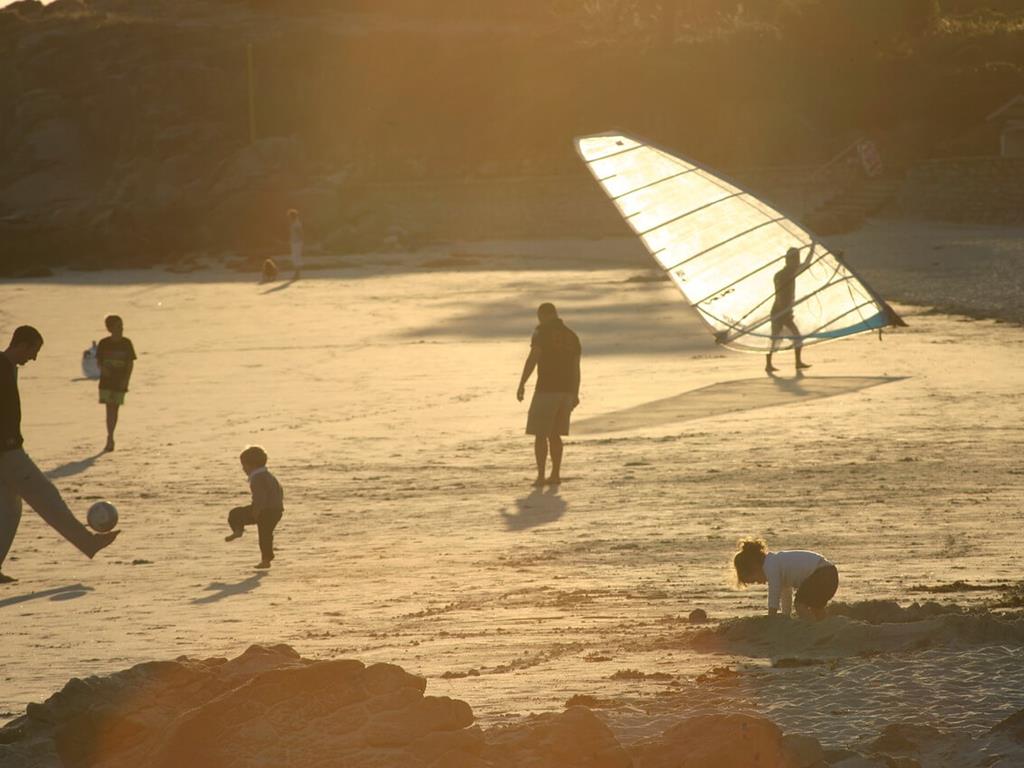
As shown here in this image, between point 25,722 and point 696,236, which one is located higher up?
point 696,236

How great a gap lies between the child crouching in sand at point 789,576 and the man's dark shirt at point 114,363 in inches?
379

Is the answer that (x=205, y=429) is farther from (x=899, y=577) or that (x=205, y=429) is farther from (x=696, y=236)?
(x=899, y=577)

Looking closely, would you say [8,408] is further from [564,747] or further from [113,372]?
[113,372]

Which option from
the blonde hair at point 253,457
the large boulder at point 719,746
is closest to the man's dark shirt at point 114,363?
the blonde hair at point 253,457

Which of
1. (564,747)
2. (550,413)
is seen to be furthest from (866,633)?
(550,413)

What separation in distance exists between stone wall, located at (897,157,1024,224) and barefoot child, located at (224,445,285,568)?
34.7 meters

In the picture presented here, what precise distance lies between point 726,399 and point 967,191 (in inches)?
1099

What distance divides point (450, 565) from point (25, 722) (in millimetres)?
4445

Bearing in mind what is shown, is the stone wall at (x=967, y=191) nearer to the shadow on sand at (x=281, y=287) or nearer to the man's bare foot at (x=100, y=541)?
the shadow on sand at (x=281, y=287)

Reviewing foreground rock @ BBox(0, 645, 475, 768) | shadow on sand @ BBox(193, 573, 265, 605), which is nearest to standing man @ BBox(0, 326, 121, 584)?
shadow on sand @ BBox(193, 573, 265, 605)

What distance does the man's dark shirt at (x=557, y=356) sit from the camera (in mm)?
13750

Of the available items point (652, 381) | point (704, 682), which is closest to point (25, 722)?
point (704, 682)

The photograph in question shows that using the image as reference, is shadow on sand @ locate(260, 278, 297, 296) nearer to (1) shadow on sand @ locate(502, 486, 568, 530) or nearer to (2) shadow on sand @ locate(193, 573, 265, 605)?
(1) shadow on sand @ locate(502, 486, 568, 530)

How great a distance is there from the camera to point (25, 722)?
20.5 ft
